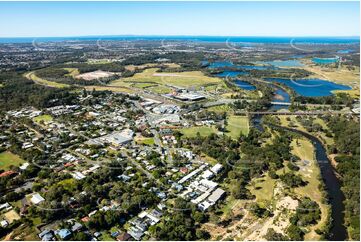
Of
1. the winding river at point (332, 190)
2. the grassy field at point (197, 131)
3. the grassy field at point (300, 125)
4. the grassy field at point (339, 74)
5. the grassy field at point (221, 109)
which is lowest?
the winding river at point (332, 190)

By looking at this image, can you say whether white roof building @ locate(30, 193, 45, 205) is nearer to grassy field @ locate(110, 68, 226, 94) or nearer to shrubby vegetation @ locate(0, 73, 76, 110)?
shrubby vegetation @ locate(0, 73, 76, 110)

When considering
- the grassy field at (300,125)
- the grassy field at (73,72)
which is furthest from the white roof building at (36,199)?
the grassy field at (73,72)

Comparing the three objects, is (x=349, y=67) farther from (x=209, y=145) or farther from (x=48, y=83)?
(x=48, y=83)

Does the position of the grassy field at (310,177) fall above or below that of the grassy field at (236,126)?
below

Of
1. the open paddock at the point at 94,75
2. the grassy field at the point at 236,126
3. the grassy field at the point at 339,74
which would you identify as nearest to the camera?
the grassy field at the point at 236,126

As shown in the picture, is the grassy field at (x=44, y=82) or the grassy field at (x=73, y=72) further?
the grassy field at (x=73, y=72)

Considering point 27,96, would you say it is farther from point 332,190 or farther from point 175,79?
point 332,190

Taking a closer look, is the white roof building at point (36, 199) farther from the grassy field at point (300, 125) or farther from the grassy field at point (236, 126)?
the grassy field at point (300, 125)

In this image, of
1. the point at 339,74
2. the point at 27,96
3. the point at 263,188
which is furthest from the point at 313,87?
the point at 27,96
